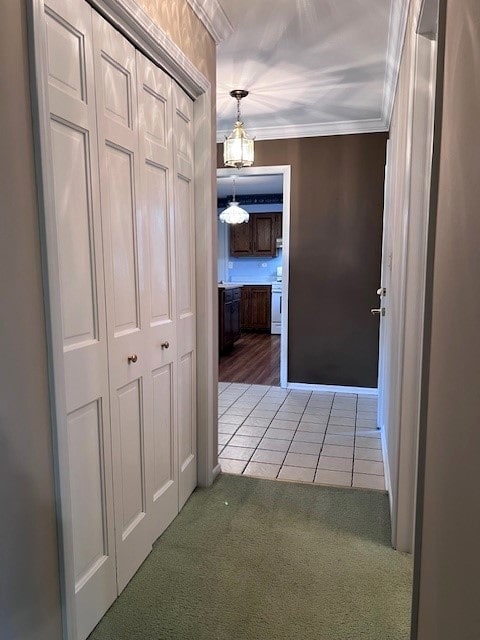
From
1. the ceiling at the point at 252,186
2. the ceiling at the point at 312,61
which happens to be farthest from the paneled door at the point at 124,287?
the ceiling at the point at 252,186

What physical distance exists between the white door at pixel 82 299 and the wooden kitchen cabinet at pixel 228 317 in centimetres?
403

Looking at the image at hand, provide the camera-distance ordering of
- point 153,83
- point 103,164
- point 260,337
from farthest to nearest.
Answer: point 260,337 < point 153,83 < point 103,164

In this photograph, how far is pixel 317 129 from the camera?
13.3ft

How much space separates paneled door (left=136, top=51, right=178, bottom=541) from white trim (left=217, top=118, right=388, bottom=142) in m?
2.43

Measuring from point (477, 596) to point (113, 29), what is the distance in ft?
6.01

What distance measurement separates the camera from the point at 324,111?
3668mm

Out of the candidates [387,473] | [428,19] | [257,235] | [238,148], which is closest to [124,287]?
[428,19]

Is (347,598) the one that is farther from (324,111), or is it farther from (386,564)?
(324,111)

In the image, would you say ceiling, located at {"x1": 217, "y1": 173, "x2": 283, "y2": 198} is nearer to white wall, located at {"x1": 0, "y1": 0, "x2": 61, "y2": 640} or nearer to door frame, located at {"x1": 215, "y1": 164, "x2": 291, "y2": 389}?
door frame, located at {"x1": 215, "y1": 164, "x2": 291, "y2": 389}

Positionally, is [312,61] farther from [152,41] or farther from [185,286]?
[185,286]

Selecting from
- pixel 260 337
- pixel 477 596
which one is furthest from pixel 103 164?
pixel 260 337

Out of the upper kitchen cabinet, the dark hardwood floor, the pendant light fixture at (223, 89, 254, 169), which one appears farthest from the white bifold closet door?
the upper kitchen cabinet

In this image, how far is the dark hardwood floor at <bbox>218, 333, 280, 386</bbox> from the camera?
483cm

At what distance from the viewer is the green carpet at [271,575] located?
4.91 feet
